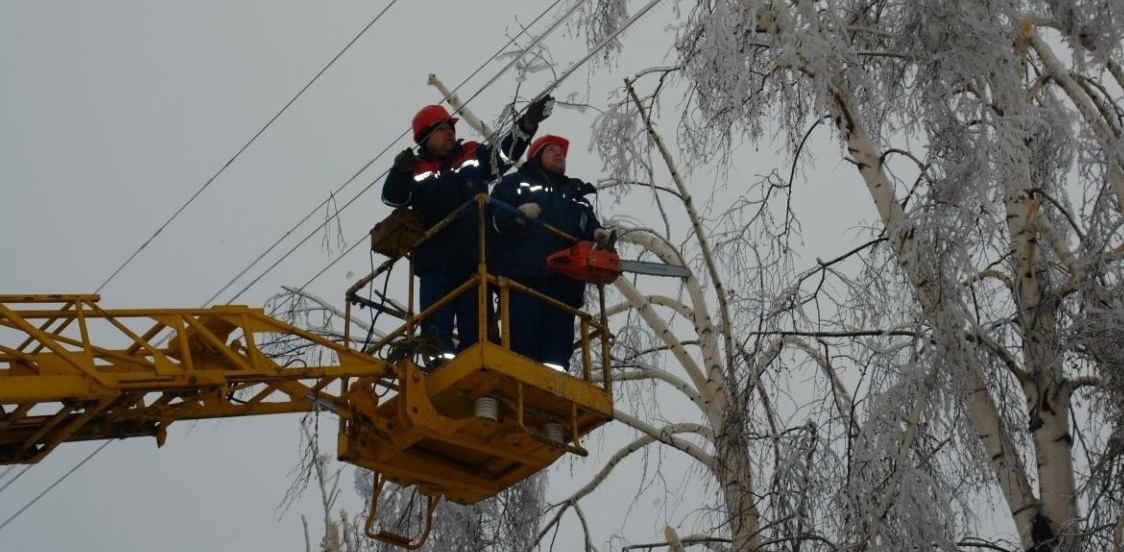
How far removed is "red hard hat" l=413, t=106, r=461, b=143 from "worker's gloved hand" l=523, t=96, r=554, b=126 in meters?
0.54

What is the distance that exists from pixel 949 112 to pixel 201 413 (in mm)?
4877

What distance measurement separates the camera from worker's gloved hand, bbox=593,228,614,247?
387 inches

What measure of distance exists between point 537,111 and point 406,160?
3.47ft

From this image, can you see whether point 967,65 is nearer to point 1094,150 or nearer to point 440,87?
point 1094,150

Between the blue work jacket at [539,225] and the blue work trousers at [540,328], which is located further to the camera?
the blue work jacket at [539,225]

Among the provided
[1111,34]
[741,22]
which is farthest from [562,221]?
[1111,34]

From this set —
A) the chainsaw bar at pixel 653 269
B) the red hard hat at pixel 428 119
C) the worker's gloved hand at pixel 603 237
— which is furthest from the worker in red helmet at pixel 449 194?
the chainsaw bar at pixel 653 269

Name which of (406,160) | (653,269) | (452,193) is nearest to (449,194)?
(452,193)

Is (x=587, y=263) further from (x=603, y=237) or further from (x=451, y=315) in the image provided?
(x=451, y=315)

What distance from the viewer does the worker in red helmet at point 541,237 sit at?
959 centimetres

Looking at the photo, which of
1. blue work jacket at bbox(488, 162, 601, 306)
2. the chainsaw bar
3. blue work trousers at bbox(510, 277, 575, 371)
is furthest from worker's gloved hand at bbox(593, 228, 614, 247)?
blue work trousers at bbox(510, 277, 575, 371)

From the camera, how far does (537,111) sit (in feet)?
32.4

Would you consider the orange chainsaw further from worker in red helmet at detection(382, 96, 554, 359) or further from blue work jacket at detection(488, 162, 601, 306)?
worker in red helmet at detection(382, 96, 554, 359)

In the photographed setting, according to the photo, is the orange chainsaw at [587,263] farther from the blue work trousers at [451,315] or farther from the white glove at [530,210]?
the blue work trousers at [451,315]
